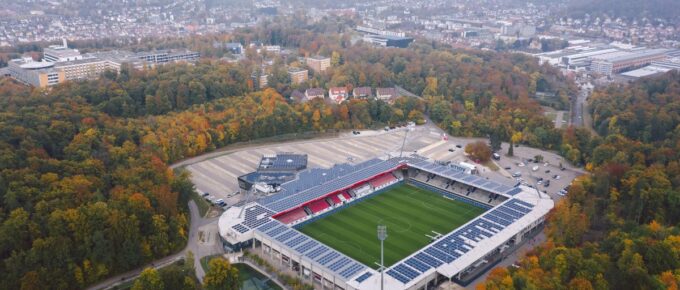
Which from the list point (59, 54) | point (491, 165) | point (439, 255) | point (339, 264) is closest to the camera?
point (339, 264)

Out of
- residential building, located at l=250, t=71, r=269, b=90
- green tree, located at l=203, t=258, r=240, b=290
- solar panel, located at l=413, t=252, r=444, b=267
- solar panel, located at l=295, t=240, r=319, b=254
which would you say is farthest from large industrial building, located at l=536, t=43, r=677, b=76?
green tree, located at l=203, t=258, r=240, b=290

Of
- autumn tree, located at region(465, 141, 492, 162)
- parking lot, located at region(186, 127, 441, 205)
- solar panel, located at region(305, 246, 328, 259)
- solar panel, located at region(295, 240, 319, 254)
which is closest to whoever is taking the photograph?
solar panel, located at region(305, 246, 328, 259)

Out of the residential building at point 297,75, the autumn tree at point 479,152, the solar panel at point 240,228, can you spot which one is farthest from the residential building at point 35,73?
the autumn tree at point 479,152

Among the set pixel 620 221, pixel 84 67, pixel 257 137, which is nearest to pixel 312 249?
pixel 620 221

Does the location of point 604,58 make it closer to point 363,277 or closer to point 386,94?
point 386,94

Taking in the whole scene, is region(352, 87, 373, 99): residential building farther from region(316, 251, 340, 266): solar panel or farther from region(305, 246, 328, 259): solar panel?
region(316, 251, 340, 266): solar panel
